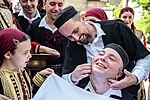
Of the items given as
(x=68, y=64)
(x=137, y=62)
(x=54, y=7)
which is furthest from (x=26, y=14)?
(x=137, y=62)

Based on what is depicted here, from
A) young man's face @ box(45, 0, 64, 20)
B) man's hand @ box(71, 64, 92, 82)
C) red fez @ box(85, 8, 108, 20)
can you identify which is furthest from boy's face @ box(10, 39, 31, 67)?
red fez @ box(85, 8, 108, 20)

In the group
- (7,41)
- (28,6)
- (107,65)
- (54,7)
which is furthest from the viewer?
(28,6)

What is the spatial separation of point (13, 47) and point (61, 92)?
45 centimetres

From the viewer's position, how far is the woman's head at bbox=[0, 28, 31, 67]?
2.09 m

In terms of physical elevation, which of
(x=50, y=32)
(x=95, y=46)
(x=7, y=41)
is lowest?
(x=50, y=32)

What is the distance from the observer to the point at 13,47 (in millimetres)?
2092

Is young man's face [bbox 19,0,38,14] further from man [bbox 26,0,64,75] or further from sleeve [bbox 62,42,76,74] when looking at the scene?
sleeve [bbox 62,42,76,74]

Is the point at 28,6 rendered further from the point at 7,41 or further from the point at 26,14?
the point at 7,41

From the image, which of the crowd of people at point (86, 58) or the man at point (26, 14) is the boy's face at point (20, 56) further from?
the man at point (26, 14)

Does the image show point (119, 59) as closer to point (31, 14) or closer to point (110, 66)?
point (110, 66)

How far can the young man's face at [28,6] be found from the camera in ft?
10.4

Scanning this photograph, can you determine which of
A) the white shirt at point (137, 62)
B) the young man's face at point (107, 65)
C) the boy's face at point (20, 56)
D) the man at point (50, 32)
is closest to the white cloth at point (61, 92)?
the young man's face at point (107, 65)

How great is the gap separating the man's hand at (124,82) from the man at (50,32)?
0.84 metres

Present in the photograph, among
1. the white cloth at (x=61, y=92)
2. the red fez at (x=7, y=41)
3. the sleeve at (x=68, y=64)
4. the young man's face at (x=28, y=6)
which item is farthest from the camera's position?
the young man's face at (x=28, y=6)
